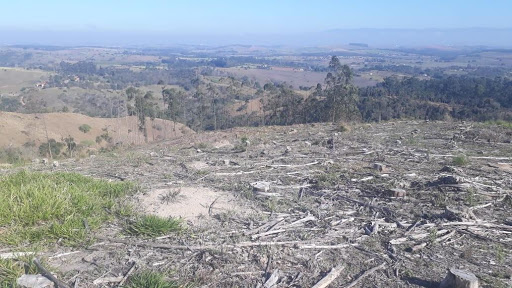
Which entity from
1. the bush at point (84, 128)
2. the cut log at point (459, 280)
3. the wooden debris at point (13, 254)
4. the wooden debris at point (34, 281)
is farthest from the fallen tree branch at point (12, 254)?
the bush at point (84, 128)

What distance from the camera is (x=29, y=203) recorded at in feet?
16.9

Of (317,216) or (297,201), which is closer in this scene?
(317,216)

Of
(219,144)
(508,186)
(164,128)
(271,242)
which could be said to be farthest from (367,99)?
(271,242)

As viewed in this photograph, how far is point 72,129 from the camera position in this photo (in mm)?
38281

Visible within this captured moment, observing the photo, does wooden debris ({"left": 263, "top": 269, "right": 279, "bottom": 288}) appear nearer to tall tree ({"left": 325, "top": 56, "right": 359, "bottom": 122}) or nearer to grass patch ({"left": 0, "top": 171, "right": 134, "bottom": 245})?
grass patch ({"left": 0, "top": 171, "right": 134, "bottom": 245})

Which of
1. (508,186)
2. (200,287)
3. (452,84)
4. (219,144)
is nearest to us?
(200,287)

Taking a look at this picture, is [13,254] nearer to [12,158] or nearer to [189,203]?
[189,203]

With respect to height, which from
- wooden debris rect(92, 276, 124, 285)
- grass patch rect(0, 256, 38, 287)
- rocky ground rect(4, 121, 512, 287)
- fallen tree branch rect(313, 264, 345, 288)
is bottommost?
rocky ground rect(4, 121, 512, 287)

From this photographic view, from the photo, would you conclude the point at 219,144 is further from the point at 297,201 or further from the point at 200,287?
the point at 200,287

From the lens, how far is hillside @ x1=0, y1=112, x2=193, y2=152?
3281 cm

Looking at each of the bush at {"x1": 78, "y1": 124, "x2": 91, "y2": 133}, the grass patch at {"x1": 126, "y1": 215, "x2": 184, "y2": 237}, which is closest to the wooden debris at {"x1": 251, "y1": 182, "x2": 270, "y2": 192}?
the grass patch at {"x1": 126, "y1": 215, "x2": 184, "y2": 237}

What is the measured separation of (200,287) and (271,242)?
4.03 feet

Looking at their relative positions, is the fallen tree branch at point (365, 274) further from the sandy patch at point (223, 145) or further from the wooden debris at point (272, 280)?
the sandy patch at point (223, 145)

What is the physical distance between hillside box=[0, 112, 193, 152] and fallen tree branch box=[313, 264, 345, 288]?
26806 millimetres
